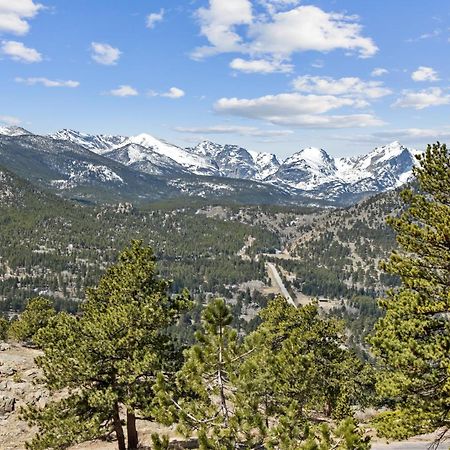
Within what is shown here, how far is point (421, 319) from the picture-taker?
66.5 ft

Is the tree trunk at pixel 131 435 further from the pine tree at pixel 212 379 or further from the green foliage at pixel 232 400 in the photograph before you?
the pine tree at pixel 212 379

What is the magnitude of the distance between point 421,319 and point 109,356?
1766 cm

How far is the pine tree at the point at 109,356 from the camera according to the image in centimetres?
2606

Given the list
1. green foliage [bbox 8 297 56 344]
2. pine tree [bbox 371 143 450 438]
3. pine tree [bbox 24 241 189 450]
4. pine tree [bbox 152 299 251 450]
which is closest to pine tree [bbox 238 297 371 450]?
pine tree [bbox 371 143 450 438]

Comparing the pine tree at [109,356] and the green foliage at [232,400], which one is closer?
the green foliage at [232,400]

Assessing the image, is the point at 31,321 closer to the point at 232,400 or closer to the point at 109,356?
the point at 109,356

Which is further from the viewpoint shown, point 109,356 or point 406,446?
point 406,446

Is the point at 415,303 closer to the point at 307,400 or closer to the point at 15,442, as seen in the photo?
the point at 307,400

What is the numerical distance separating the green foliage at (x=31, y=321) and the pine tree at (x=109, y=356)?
2333 inches

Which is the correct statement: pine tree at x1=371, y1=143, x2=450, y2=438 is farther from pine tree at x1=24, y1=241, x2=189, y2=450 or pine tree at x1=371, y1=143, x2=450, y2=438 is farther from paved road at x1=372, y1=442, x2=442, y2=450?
paved road at x1=372, y1=442, x2=442, y2=450

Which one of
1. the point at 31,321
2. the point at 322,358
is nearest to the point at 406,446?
the point at 322,358

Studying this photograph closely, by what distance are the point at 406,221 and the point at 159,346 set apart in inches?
658

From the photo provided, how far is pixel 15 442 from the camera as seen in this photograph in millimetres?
36562

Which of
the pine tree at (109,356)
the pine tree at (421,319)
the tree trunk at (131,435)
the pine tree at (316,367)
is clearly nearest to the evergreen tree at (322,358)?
the pine tree at (316,367)
